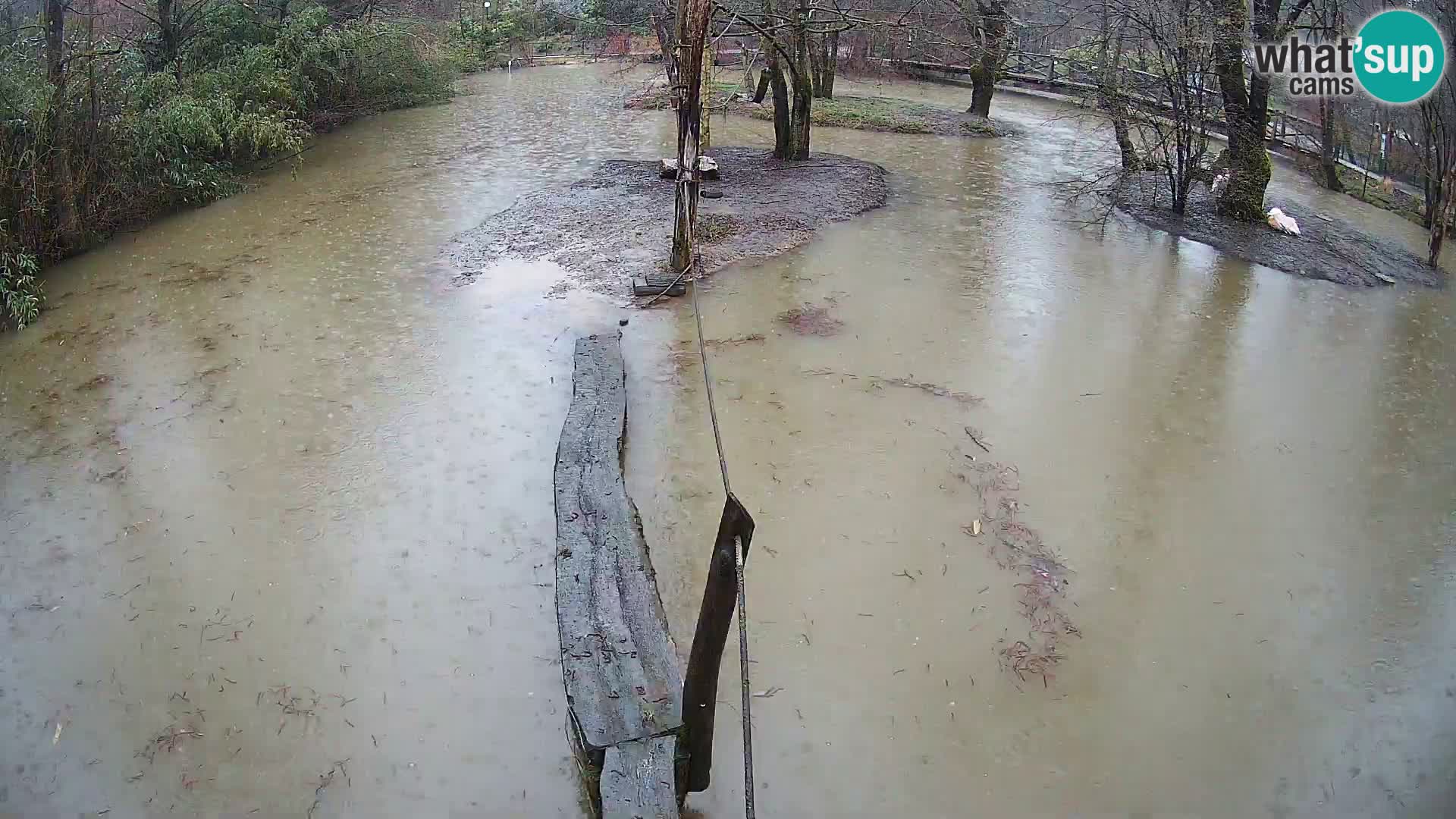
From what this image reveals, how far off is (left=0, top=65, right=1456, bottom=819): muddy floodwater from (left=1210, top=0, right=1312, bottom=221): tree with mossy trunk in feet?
4.40

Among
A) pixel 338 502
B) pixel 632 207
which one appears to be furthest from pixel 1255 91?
pixel 338 502

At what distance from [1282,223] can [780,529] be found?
270 inches

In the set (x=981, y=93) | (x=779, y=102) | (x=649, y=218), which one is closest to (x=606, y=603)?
(x=649, y=218)

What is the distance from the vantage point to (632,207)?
32.3ft

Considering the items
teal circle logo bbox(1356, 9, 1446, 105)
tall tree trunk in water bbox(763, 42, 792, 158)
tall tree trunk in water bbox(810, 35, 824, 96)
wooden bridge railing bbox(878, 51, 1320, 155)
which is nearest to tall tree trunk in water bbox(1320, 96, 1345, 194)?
wooden bridge railing bbox(878, 51, 1320, 155)

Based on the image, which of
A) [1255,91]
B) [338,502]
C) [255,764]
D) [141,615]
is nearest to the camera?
[255,764]

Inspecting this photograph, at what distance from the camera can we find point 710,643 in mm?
2748

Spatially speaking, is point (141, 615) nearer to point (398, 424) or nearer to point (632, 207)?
point (398, 424)

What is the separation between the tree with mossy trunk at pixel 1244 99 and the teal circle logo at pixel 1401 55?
2.31 feet

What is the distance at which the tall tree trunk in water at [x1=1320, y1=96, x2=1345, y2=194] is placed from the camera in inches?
418

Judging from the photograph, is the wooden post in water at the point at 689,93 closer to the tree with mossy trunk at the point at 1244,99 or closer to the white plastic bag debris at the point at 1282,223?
the tree with mossy trunk at the point at 1244,99

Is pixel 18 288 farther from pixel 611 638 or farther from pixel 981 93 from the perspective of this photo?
pixel 981 93

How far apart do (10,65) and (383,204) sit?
3194mm

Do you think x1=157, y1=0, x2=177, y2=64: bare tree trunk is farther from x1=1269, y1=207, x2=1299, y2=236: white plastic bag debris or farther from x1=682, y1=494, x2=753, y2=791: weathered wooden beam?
x1=1269, y1=207, x2=1299, y2=236: white plastic bag debris
